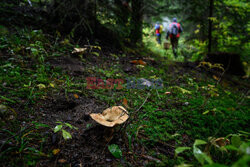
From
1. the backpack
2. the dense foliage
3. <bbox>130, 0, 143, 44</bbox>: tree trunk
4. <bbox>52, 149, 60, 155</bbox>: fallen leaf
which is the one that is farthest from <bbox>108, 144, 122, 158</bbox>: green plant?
the backpack

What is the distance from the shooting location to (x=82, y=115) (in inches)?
87.8

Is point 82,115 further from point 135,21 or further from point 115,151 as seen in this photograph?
point 135,21

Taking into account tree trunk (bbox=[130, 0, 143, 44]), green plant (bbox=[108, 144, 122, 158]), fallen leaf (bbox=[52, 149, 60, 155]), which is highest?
tree trunk (bbox=[130, 0, 143, 44])

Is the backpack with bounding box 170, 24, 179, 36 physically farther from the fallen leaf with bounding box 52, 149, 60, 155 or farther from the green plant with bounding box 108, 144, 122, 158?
the fallen leaf with bounding box 52, 149, 60, 155

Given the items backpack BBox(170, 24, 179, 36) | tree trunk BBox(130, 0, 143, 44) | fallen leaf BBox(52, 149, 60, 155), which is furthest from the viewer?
backpack BBox(170, 24, 179, 36)

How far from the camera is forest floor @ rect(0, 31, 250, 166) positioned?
5.15 feet

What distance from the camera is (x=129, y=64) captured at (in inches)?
195

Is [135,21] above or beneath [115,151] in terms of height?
above

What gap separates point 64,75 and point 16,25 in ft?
8.42

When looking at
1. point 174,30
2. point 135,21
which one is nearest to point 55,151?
point 135,21

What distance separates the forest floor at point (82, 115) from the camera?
1.57 metres

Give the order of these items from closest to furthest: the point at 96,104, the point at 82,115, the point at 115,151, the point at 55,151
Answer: the point at 55,151 < the point at 115,151 < the point at 82,115 < the point at 96,104

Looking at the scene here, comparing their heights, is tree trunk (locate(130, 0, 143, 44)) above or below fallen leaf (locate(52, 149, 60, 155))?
above

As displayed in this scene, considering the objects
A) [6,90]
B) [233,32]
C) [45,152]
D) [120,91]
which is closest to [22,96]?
[6,90]
